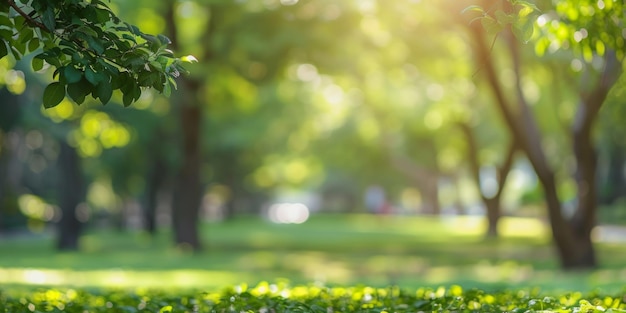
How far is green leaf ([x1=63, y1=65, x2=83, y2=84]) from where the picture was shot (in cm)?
504

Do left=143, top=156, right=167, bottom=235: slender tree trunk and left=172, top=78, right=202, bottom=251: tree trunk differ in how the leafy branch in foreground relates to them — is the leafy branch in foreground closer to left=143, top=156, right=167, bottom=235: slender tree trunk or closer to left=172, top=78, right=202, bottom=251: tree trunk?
left=172, top=78, right=202, bottom=251: tree trunk

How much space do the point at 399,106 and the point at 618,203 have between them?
652 inches

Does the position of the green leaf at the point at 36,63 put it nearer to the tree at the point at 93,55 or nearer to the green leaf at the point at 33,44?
the tree at the point at 93,55

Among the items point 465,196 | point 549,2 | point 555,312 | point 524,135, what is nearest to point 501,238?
point 524,135

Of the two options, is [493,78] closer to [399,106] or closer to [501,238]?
[501,238]

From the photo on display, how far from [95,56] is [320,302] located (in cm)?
215

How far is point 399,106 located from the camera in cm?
4206

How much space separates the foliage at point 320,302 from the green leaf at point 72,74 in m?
1.55

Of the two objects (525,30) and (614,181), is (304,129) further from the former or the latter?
(525,30)

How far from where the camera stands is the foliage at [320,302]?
235 inches

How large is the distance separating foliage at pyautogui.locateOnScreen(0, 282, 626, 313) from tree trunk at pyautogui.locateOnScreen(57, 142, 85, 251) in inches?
930

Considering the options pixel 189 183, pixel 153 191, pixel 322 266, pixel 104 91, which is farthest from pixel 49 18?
pixel 153 191

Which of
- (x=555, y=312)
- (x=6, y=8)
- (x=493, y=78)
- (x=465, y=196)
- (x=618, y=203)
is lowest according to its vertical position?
(x=555, y=312)

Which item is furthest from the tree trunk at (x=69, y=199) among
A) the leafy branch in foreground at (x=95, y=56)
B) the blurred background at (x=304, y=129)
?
the leafy branch in foreground at (x=95, y=56)
